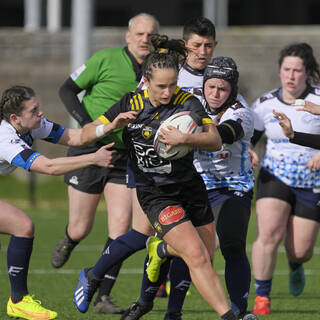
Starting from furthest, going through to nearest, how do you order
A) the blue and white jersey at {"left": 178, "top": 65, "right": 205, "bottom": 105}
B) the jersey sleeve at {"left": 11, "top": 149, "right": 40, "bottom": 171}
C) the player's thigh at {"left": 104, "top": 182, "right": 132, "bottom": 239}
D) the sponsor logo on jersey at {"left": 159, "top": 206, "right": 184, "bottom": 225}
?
the player's thigh at {"left": 104, "top": 182, "right": 132, "bottom": 239}
the blue and white jersey at {"left": 178, "top": 65, "right": 205, "bottom": 105}
the jersey sleeve at {"left": 11, "top": 149, "right": 40, "bottom": 171}
the sponsor logo on jersey at {"left": 159, "top": 206, "right": 184, "bottom": 225}

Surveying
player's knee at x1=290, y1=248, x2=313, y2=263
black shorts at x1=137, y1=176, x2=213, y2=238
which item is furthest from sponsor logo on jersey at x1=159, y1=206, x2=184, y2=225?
player's knee at x1=290, y1=248, x2=313, y2=263

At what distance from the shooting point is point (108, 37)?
20.1 metres

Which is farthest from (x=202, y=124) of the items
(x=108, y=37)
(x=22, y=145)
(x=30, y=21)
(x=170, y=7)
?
(x=170, y=7)

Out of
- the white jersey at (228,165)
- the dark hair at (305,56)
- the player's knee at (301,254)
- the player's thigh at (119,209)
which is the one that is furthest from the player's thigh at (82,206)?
the dark hair at (305,56)

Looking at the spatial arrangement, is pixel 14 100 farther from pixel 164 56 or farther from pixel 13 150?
pixel 164 56

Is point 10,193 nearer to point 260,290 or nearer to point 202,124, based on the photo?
point 260,290

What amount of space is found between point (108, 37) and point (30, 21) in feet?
11.9

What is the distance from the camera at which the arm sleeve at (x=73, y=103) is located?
7859 millimetres

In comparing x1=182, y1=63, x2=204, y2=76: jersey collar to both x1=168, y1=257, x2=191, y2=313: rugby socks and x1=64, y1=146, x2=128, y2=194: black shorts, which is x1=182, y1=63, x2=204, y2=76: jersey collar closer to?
x1=64, y1=146, x2=128, y2=194: black shorts

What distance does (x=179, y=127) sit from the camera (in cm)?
585

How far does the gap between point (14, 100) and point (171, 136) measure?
4.75 ft

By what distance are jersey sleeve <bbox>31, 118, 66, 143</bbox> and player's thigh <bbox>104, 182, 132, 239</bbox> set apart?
3.17ft

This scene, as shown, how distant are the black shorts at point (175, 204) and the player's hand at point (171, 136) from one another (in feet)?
1.47

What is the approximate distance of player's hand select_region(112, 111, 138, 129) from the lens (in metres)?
5.95
